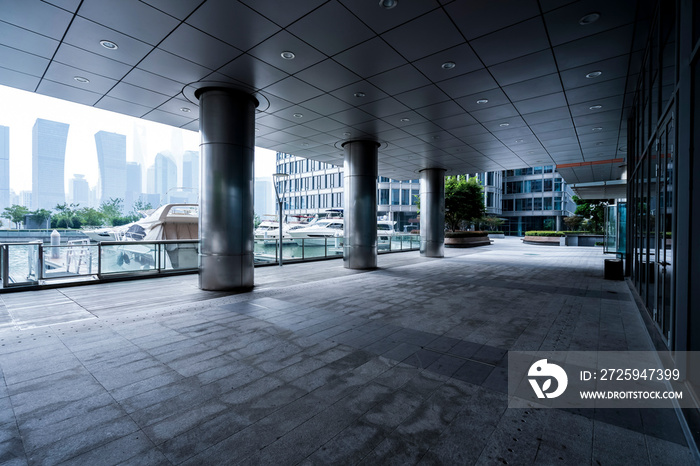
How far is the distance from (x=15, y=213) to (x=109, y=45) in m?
80.4

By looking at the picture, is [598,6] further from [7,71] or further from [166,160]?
[166,160]

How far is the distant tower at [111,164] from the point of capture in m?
86.8

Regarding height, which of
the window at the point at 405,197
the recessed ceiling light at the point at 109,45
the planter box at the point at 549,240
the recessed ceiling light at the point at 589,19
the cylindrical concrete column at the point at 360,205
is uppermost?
the window at the point at 405,197

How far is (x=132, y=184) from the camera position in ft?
304

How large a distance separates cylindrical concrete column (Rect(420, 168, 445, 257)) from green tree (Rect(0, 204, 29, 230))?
253 ft

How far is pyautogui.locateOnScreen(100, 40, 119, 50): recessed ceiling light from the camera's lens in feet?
19.1

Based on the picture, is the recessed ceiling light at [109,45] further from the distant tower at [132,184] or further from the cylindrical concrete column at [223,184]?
the distant tower at [132,184]

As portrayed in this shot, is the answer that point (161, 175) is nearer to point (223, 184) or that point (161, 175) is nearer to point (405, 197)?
point (405, 197)

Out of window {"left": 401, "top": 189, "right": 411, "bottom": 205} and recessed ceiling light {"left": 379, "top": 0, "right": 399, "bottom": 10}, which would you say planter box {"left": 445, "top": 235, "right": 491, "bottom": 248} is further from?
window {"left": 401, "top": 189, "right": 411, "bottom": 205}

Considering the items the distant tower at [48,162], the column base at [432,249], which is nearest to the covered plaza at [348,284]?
the column base at [432,249]

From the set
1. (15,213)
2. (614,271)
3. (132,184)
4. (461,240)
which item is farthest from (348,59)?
(132,184)

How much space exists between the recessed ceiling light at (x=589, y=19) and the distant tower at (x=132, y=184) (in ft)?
346

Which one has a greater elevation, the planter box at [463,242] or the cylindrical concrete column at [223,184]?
the cylindrical concrete column at [223,184]

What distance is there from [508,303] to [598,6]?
5471mm
